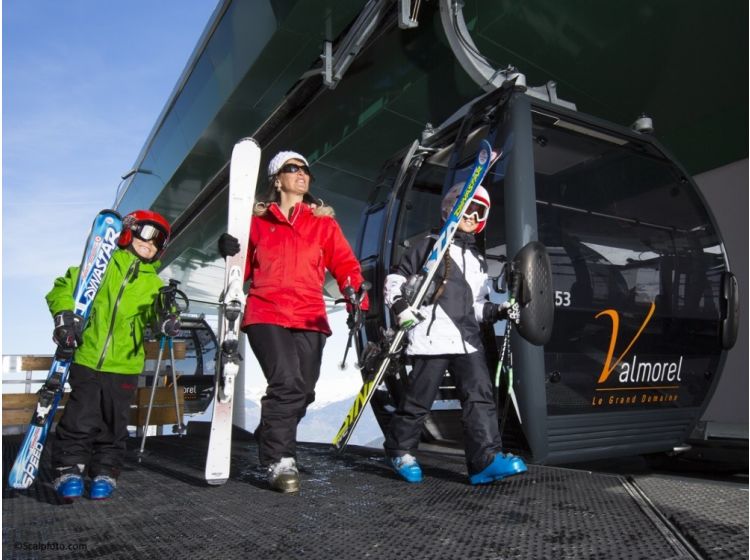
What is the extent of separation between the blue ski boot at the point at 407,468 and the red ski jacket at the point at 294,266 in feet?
2.52

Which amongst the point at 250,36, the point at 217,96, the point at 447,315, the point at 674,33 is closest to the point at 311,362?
the point at 447,315

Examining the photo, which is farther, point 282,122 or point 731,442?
point 282,122

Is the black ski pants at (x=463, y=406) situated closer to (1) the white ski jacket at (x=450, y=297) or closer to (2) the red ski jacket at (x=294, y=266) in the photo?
(1) the white ski jacket at (x=450, y=297)

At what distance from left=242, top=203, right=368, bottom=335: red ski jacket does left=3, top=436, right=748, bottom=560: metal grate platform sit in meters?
0.85

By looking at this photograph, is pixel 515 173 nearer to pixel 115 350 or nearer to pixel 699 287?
pixel 699 287

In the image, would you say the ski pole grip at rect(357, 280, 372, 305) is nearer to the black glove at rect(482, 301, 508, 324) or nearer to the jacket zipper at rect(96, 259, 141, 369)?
the black glove at rect(482, 301, 508, 324)

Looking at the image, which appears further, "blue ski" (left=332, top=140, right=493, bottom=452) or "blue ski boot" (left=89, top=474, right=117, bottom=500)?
"blue ski" (left=332, top=140, right=493, bottom=452)

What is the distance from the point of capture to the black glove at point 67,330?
8.12 ft

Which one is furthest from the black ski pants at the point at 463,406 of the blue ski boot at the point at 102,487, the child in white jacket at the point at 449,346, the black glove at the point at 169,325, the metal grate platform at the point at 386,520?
the blue ski boot at the point at 102,487

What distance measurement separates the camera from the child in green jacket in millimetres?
2574

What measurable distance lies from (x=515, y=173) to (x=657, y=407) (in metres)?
1.91

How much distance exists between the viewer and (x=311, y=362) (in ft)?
9.63

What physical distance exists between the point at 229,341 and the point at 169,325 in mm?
311

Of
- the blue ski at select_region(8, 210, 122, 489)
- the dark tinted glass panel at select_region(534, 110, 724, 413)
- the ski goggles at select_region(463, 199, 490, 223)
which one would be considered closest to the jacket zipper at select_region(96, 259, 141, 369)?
the blue ski at select_region(8, 210, 122, 489)
